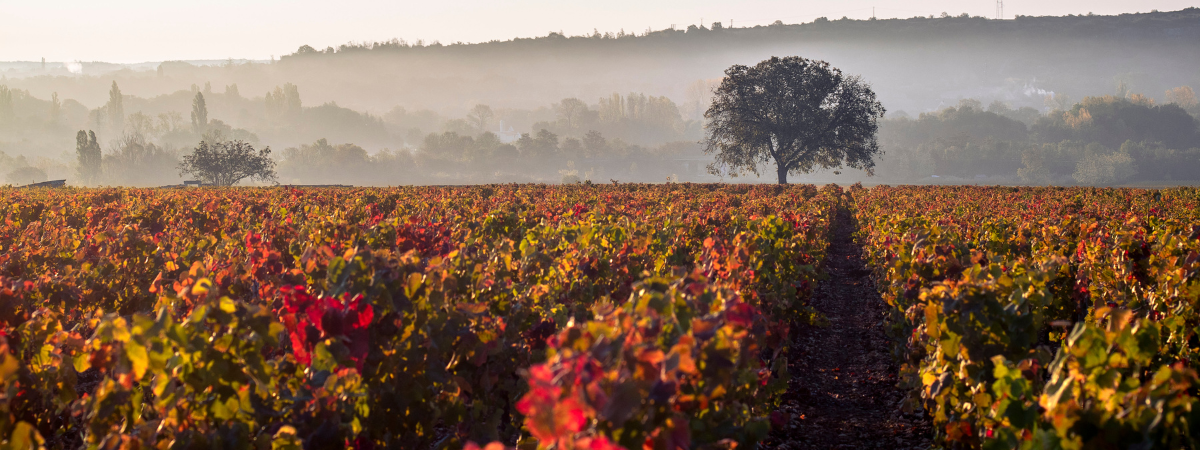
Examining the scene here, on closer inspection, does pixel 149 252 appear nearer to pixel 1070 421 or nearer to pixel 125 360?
pixel 125 360

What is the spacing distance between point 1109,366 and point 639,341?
175 cm

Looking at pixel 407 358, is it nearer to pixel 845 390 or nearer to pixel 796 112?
pixel 845 390

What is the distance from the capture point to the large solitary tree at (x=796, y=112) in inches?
2227

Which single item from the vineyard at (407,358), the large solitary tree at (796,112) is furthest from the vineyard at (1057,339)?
the large solitary tree at (796,112)

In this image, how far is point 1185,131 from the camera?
481 feet

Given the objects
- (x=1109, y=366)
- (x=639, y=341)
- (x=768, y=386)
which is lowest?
(x=768, y=386)

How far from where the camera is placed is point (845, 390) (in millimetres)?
7875

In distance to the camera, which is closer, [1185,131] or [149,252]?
[149,252]

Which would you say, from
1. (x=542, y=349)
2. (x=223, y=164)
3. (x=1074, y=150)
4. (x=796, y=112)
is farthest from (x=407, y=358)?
(x=1074, y=150)

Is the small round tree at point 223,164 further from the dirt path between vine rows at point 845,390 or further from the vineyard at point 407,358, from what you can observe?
the vineyard at point 407,358

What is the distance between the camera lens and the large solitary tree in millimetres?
56562

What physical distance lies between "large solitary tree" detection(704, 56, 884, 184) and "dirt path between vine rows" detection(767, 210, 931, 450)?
4599 cm

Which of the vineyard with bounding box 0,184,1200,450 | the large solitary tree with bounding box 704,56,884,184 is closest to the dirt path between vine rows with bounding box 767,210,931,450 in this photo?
the vineyard with bounding box 0,184,1200,450

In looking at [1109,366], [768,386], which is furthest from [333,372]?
[768,386]
